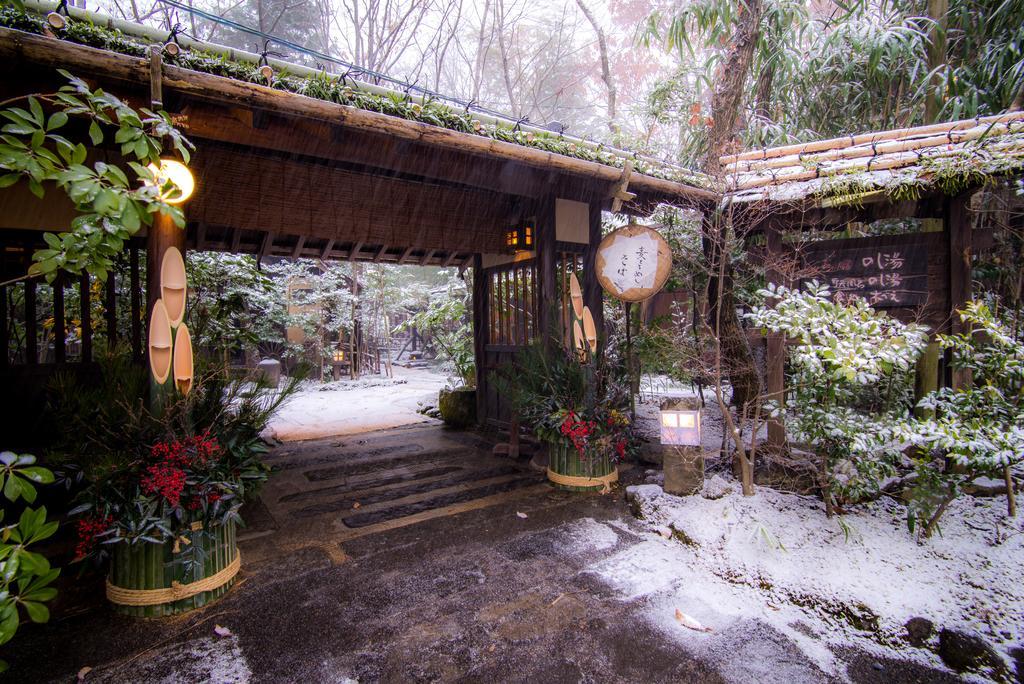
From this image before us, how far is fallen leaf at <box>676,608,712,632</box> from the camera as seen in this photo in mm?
3047

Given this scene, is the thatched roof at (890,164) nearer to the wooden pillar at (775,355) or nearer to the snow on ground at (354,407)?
the wooden pillar at (775,355)

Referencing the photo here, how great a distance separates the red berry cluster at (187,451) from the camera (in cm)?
323

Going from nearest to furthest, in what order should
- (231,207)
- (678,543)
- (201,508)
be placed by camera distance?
(201,508) → (678,543) → (231,207)

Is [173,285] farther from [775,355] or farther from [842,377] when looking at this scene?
[775,355]

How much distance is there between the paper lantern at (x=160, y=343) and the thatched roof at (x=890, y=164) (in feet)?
16.1

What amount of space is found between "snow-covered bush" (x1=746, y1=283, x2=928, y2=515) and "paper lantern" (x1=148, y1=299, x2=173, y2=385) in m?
4.31

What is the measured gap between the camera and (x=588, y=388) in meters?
5.39

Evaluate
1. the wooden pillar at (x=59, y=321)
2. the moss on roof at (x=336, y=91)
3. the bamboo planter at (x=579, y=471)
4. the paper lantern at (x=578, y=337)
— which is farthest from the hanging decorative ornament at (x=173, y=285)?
the paper lantern at (x=578, y=337)

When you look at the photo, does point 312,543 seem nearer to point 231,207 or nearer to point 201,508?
point 201,508

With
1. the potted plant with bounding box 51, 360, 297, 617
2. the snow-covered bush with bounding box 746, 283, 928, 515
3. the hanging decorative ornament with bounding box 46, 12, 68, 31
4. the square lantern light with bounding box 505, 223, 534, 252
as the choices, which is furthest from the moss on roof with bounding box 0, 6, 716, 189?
the snow-covered bush with bounding box 746, 283, 928, 515

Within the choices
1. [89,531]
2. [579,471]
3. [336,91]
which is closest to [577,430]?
[579,471]

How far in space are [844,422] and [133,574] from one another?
5092mm

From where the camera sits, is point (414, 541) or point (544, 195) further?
point (544, 195)

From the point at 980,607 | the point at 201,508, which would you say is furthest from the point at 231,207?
the point at 980,607
